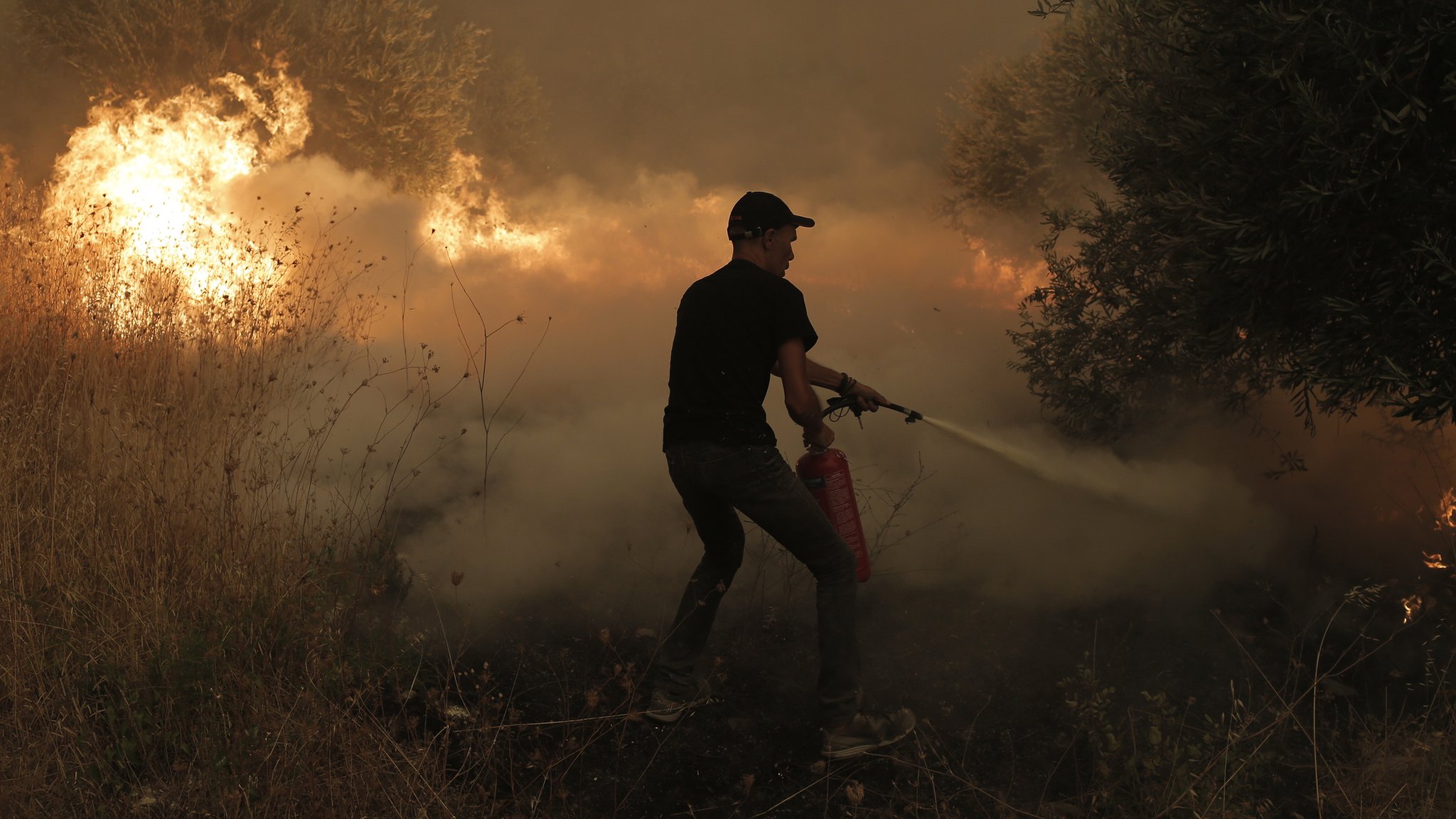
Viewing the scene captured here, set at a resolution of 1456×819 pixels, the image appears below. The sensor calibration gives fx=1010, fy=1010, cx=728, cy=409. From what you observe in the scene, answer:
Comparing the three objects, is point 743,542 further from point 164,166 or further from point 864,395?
point 164,166

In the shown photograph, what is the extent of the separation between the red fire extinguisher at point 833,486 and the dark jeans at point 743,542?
16 cm

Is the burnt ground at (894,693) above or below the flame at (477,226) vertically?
below

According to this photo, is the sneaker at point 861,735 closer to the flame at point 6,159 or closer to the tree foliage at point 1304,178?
the tree foliage at point 1304,178

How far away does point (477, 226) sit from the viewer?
19672mm

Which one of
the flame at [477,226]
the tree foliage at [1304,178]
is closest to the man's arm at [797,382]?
the tree foliage at [1304,178]

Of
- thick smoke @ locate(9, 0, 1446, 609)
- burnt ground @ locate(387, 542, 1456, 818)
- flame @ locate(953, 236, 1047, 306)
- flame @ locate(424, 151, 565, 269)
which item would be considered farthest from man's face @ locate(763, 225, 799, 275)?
flame @ locate(424, 151, 565, 269)

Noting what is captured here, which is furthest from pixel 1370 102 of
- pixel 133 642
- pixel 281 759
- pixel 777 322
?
pixel 133 642

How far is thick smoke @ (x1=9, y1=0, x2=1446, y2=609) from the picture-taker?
565 cm

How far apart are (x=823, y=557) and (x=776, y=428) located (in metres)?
4.59

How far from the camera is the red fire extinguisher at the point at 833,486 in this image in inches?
152

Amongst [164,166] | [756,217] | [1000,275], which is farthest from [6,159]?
[756,217]

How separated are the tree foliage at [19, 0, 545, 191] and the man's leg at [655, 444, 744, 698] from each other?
16647 millimetres

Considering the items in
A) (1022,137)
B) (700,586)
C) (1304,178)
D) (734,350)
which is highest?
(1022,137)

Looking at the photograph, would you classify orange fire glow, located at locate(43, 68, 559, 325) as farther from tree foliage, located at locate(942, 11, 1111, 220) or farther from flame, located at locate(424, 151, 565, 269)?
→ tree foliage, located at locate(942, 11, 1111, 220)
